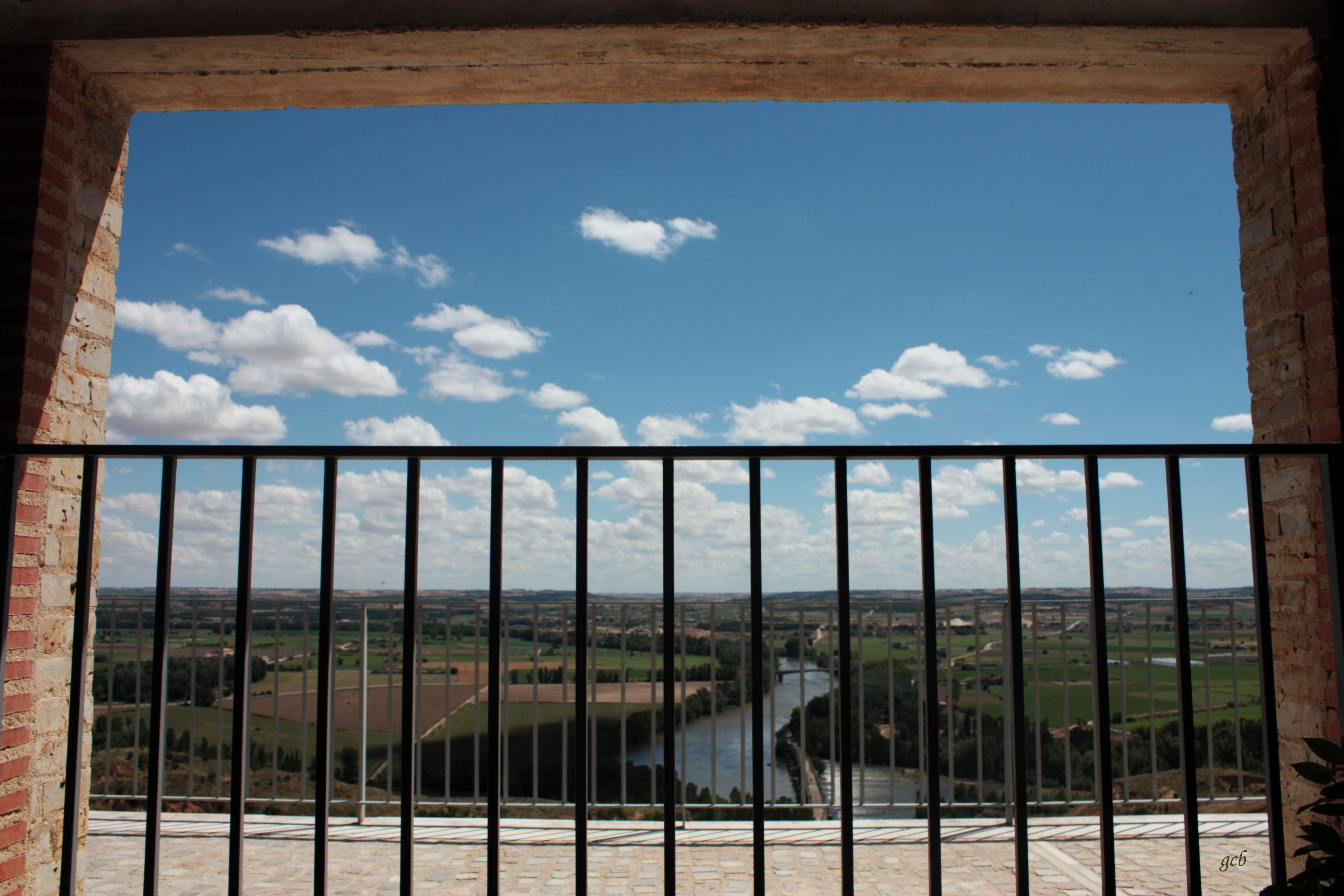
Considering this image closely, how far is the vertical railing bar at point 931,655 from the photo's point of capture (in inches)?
50.6

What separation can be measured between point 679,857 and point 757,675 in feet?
8.08

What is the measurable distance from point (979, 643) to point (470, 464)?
3400 mm

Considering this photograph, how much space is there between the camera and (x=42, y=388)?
2.00 metres

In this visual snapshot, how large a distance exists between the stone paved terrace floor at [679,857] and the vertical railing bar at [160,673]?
1.92m

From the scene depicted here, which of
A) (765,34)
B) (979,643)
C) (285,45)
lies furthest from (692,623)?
(285,45)

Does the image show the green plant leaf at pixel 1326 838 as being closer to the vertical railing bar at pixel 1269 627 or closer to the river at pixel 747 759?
the vertical railing bar at pixel 1269 627

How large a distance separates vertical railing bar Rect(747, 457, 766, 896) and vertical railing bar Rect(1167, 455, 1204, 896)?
0.82m

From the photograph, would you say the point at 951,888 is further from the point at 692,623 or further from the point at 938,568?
the point at 938,568

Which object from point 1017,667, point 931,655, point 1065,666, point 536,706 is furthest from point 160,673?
point 1065,666

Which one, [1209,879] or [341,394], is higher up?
[341,394]

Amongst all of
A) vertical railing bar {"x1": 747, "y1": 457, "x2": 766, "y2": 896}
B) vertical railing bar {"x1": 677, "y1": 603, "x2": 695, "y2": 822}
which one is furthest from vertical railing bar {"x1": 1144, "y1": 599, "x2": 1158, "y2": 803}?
vertical railing bar {"x1": 747, "y1": 457, "x2": 766, "y2": 896}

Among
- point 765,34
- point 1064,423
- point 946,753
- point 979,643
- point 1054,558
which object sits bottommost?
point 946,753

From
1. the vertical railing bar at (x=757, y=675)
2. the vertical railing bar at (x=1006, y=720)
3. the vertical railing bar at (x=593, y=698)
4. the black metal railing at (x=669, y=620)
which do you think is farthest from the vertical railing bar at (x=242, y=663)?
the vertical railing bar at (x=1006, y=720)

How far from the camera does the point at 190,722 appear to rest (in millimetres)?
3775
